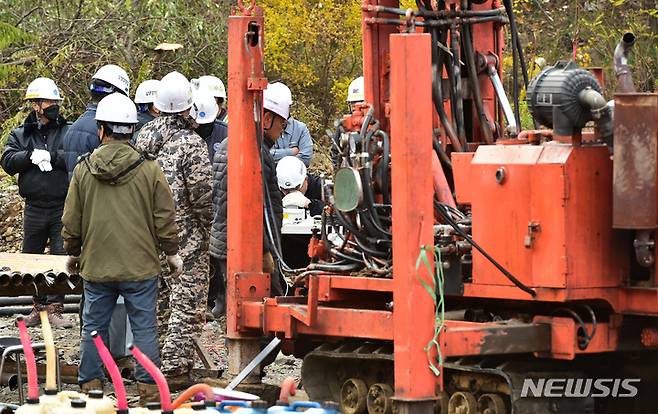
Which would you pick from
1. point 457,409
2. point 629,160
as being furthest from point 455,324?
point 629,160

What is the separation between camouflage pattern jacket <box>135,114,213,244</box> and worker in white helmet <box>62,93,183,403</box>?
125cm

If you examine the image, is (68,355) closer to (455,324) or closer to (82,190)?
(82,190)

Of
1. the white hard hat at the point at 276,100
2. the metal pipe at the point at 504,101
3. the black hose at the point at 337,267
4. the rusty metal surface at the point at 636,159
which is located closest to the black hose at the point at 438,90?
the metal pipe at the point at 504,101

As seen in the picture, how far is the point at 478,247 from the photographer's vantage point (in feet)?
29.2

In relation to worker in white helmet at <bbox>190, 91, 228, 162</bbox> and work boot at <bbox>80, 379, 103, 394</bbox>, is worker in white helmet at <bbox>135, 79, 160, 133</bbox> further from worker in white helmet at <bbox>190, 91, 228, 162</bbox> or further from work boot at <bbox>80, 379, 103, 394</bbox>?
work boot at <bbox>80, 379, 103, 394</bbox>

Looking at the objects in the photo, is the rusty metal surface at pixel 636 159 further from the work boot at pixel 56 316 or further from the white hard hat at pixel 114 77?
the work boot at pixel 56 316

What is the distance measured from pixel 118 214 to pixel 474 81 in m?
2.51

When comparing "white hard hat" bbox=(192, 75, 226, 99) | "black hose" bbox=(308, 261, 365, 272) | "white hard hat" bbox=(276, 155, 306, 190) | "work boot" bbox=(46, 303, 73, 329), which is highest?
"white hard hat" bbox=(192, 75, 226, 99)

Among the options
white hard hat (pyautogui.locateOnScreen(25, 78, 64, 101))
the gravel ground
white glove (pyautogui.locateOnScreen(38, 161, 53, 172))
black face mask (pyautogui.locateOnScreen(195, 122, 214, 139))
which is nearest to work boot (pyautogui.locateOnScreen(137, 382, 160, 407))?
the gravel ground

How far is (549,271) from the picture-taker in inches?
340

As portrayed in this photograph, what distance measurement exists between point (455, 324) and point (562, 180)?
1.07 metres

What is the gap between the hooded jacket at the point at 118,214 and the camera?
34.4ft

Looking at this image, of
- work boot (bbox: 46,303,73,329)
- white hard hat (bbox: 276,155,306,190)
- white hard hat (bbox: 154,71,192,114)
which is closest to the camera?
white hard hat (bbox: 154,71,192,114)

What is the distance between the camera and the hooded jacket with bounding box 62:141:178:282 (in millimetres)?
10500
